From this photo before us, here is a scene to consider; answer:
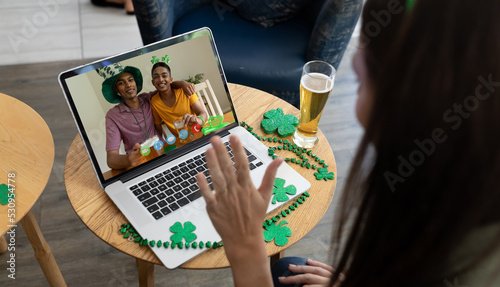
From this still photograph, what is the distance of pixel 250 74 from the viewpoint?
1557 millimetres

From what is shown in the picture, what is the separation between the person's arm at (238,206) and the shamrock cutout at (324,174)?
36cm

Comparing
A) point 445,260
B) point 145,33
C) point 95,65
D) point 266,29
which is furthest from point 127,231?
point 266,29

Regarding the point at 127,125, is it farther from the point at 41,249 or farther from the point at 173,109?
the point at 41,249

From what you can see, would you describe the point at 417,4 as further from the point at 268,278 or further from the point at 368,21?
the point at 268,278

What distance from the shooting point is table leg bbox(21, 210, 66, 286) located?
42.3 inches

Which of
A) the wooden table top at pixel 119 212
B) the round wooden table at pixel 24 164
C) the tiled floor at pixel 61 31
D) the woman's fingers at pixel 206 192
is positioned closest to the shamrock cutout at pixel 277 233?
the wooden table top at pixel 119 212

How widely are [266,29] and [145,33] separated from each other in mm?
486

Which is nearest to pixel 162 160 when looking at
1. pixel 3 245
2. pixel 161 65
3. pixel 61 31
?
pixel 161 65

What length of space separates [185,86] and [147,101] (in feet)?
0.33

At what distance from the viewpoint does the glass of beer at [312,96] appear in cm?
106

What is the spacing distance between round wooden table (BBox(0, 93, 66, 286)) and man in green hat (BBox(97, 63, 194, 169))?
197 mm

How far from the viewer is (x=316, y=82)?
1.09 meters

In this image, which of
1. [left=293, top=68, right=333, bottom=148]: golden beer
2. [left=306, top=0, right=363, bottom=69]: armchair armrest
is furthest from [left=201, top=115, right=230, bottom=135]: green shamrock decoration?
[left=306, top=0, right=363, bottom=69]: armchair armrest

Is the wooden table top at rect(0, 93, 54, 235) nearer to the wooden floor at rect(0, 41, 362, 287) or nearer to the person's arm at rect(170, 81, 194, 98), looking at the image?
the person's arm at rect(170, 81, 194, 98)
